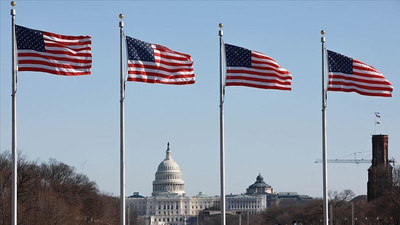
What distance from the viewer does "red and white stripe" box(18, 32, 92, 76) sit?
5509 cm

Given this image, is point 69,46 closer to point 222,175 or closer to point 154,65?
point 154,65

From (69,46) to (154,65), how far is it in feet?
12.7

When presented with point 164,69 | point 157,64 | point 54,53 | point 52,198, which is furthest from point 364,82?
point 52,198

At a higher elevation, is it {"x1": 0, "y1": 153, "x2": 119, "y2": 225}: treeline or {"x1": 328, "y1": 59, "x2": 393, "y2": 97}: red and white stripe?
{"x1": 328, "y1": 59, "x2": 393, "y2": 97}: red and white stripe

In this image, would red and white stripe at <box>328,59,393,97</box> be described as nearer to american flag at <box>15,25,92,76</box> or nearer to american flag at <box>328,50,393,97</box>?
american flag at <box>328,50,393,97</box>

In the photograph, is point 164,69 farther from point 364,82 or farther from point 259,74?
point 364,82

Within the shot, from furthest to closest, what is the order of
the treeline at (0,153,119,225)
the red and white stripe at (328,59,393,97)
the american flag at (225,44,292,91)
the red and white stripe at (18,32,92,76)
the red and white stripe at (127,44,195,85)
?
1. the treeline at (0,153,119,225)
2. the red and white stripe at (328,59,393,97)
3. the american flag at (225,44,292,91)
4. the red and white stripe at (127,44,195,85)
5. the red and white stripe at (18,32,92,76)

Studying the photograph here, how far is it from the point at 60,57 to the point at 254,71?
8.97 meters

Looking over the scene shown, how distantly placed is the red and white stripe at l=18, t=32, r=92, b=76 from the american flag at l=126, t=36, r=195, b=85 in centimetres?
214

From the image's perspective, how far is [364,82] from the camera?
59125mm

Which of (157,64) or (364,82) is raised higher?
(157,64)

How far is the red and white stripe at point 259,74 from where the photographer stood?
5756 cm

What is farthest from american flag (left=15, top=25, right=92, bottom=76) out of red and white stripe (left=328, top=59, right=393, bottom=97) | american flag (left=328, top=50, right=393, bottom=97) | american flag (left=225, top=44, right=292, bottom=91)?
red and white stripe (left=328, top=59, right=393, bottom=97)

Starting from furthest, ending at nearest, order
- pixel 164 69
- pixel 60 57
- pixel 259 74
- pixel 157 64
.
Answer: pixel 259 74 < pixel 164 69 < pixel 157 64 < pixel 60 57
